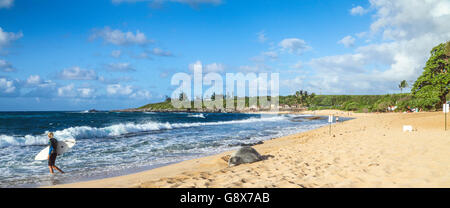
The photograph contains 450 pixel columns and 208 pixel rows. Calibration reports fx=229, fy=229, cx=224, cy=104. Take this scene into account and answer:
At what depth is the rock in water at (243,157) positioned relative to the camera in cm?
802

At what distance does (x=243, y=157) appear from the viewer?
8164 millimetres

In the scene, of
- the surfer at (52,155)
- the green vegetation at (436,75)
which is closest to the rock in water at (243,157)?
the surfer at (52,155)

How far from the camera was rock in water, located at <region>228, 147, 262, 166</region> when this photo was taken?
8.02 m

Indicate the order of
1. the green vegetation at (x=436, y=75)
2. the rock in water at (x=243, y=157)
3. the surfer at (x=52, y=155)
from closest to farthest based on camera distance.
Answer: the rock in water at (x=243, y=157)
the surfer at (x=52, y=155)
the green vegetation at (x=436, y=75)

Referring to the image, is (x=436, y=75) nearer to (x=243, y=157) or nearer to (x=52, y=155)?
(x=243, y=157)

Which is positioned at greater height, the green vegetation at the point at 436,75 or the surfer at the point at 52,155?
the green vegetation at the point at 436,75

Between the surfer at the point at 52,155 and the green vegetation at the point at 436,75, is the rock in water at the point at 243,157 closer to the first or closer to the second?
the surfer at the point at 52,155
